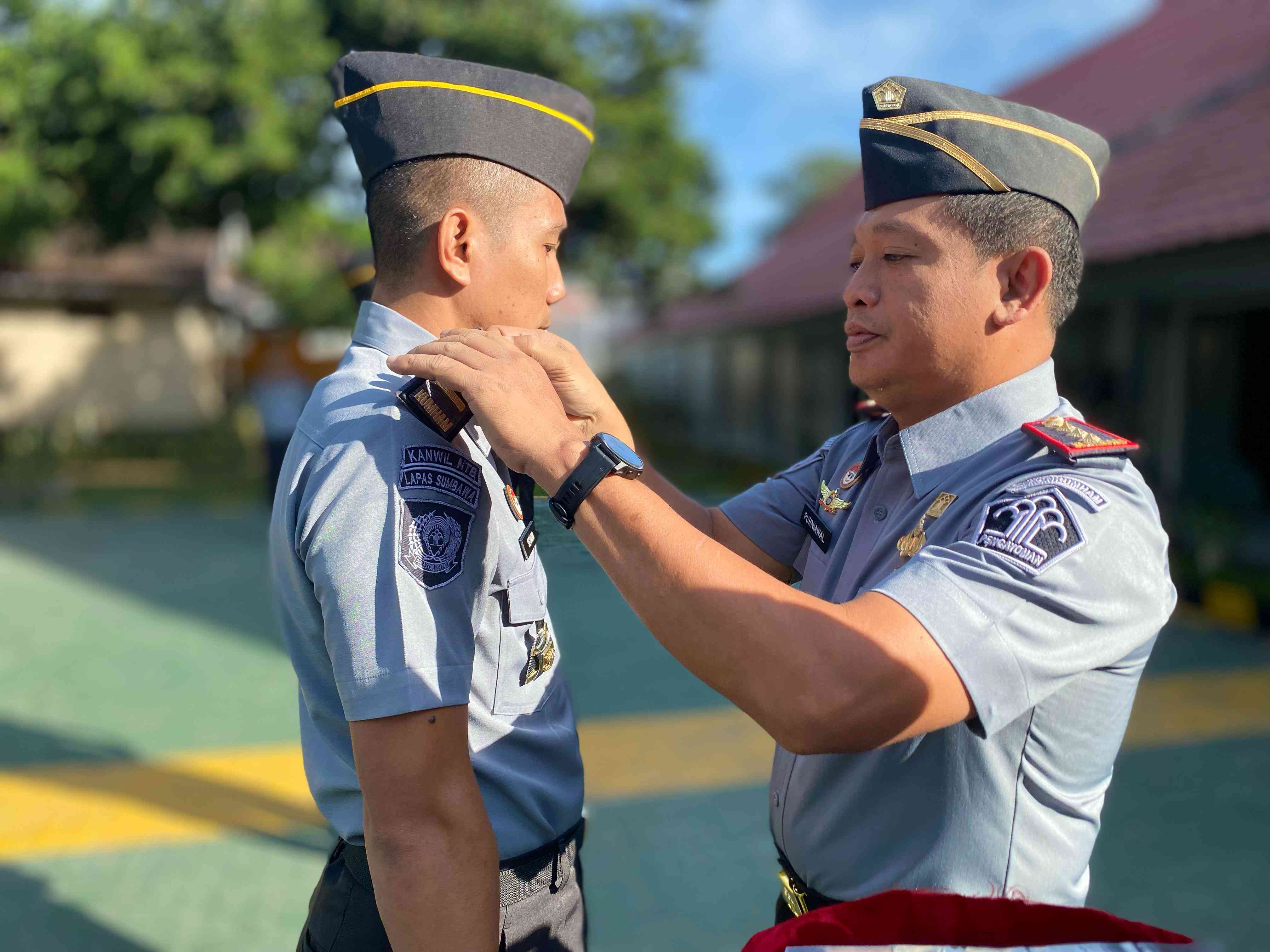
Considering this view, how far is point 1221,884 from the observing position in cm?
336

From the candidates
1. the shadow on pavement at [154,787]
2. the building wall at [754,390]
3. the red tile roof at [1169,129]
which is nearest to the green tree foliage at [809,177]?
the building wall at [754,390]

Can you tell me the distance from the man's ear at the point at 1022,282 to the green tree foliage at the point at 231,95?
11159mm

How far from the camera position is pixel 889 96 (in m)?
1.48

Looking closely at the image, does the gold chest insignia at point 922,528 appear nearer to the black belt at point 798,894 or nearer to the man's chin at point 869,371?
the man's chin at point 869,371

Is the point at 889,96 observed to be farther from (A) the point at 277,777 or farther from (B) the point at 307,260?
(B) the point at 307,260

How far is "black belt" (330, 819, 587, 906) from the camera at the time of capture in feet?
4.91

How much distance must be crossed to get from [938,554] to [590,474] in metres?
0.45

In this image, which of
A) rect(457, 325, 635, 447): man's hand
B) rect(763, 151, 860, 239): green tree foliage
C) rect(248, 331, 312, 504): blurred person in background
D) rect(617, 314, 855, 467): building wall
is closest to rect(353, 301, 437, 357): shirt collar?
rect(457, 325, 635, 447): man's hand

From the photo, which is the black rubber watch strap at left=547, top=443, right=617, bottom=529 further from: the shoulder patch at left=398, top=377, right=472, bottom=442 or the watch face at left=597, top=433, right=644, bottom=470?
the shoulder patch at left=398, top=377, right=472, bottom=442

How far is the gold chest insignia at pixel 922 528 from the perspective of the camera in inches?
54.5

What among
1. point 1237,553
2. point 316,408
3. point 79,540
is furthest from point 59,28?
point 1237,553

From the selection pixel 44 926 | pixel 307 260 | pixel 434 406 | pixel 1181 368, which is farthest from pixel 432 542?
pixel 307 260

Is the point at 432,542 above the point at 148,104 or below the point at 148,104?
below

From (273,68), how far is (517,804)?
1285 centimetres
